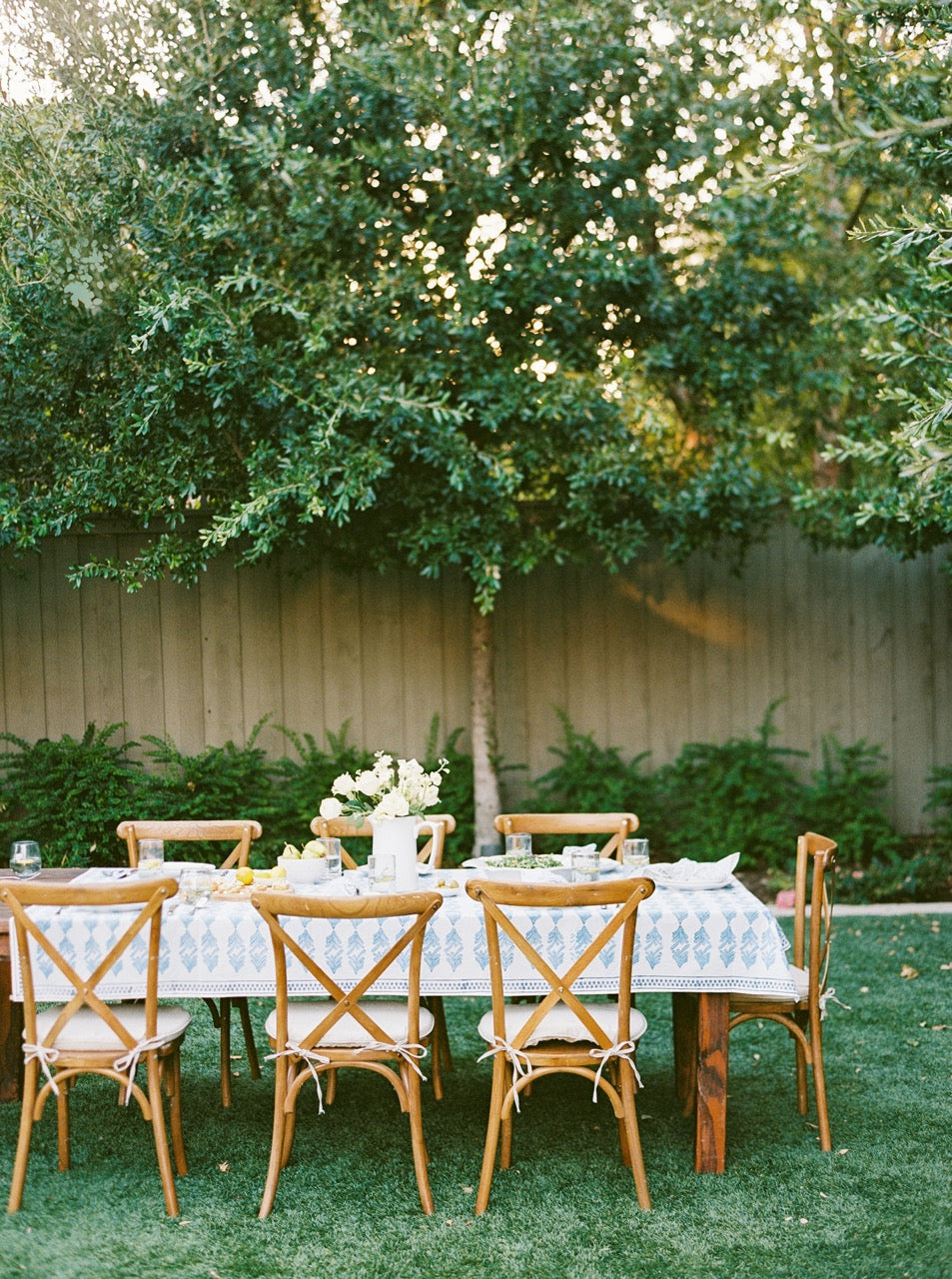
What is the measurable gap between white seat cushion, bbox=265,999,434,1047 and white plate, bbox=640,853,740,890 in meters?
0.89

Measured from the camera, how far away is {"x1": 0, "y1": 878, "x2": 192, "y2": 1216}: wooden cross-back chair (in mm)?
3334

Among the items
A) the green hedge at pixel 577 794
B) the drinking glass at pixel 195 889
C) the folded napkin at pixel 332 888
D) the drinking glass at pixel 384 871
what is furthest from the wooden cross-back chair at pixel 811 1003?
the green hedge at pixel 577 794

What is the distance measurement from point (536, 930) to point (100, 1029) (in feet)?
4.30

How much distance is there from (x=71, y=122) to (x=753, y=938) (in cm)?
490

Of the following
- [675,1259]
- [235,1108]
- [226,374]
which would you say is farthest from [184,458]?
[675,1259]

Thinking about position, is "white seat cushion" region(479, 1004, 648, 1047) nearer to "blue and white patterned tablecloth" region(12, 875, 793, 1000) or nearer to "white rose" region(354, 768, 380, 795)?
"blue and white patterned tablecloth" region(12, 875, 793, 1000)

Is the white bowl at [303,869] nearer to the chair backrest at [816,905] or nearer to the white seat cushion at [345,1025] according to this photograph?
the white seat cushion at [345,1025]

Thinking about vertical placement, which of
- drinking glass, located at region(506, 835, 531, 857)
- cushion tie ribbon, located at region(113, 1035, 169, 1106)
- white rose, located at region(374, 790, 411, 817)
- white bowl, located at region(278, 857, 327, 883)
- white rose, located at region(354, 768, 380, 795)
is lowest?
cushion tie ribbon, located at region(113, 1035, 169, 1106)

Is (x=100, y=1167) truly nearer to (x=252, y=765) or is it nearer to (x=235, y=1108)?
(x=235, y=1108)

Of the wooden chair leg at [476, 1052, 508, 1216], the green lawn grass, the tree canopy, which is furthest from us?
the tree canopy

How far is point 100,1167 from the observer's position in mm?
3730

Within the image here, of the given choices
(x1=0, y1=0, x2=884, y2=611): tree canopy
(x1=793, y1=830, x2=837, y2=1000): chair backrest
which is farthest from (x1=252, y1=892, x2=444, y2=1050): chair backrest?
(x1=0, y1=0, x2=884, y2=611): tree canopy

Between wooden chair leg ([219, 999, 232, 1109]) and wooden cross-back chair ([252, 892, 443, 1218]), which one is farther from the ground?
wooden cross-back chair ([252, 892, 443, 1218])

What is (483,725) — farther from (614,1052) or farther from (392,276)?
(614,1052)
